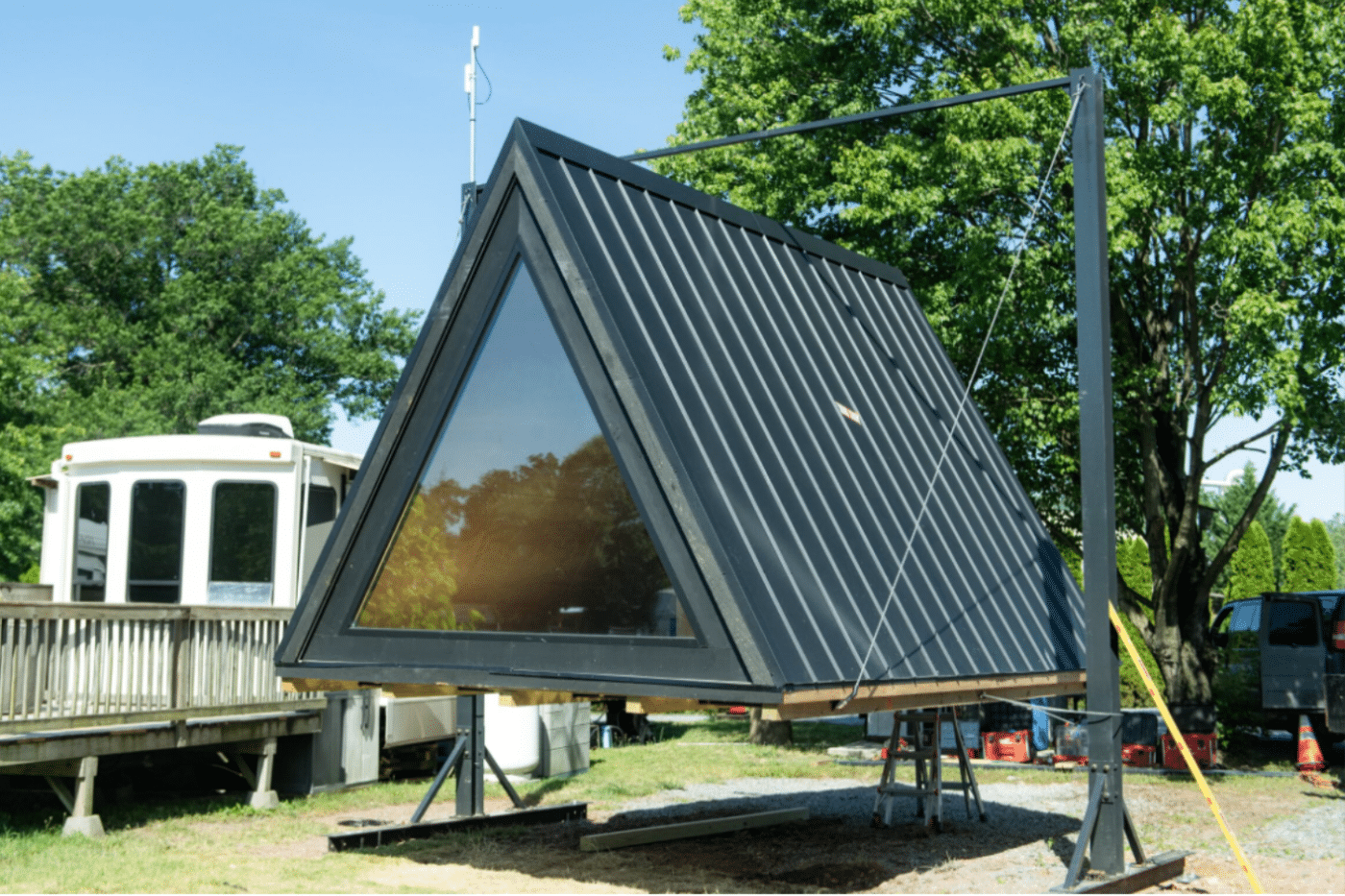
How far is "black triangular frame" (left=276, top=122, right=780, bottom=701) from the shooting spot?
6.91m

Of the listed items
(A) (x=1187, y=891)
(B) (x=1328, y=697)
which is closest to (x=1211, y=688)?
(B) (x=1328, y=697)

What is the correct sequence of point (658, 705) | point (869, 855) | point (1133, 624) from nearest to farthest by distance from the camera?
point (658, 705)
point (869, 855)
point (1133, 624)

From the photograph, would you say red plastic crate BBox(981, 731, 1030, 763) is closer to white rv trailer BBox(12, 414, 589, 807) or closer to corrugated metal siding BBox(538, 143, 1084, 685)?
corrugated metal siding BBox(538, 143, 1084, 685)

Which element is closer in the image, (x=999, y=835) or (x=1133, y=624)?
(x=999, y=835)

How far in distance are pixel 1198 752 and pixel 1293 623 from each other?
283cm

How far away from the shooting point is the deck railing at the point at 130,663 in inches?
397

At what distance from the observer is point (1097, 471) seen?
29.2ft

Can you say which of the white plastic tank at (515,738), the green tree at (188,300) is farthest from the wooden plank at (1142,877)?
the green tree at (188,300)

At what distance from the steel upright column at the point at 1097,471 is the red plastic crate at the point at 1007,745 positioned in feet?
31.1

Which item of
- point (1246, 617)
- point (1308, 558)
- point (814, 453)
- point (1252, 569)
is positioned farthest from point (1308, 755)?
point (1308, 558)

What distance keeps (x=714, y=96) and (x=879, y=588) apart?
14.2m

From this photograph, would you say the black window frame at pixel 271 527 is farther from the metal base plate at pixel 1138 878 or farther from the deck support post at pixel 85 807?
the metal base plate at pixel 1138 878

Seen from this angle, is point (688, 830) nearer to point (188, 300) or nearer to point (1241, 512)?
point (188, 300)

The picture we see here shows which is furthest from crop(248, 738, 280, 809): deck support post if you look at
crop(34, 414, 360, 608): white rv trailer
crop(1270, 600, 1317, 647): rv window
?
crop(1270, 600, 1317, 647): rv window
